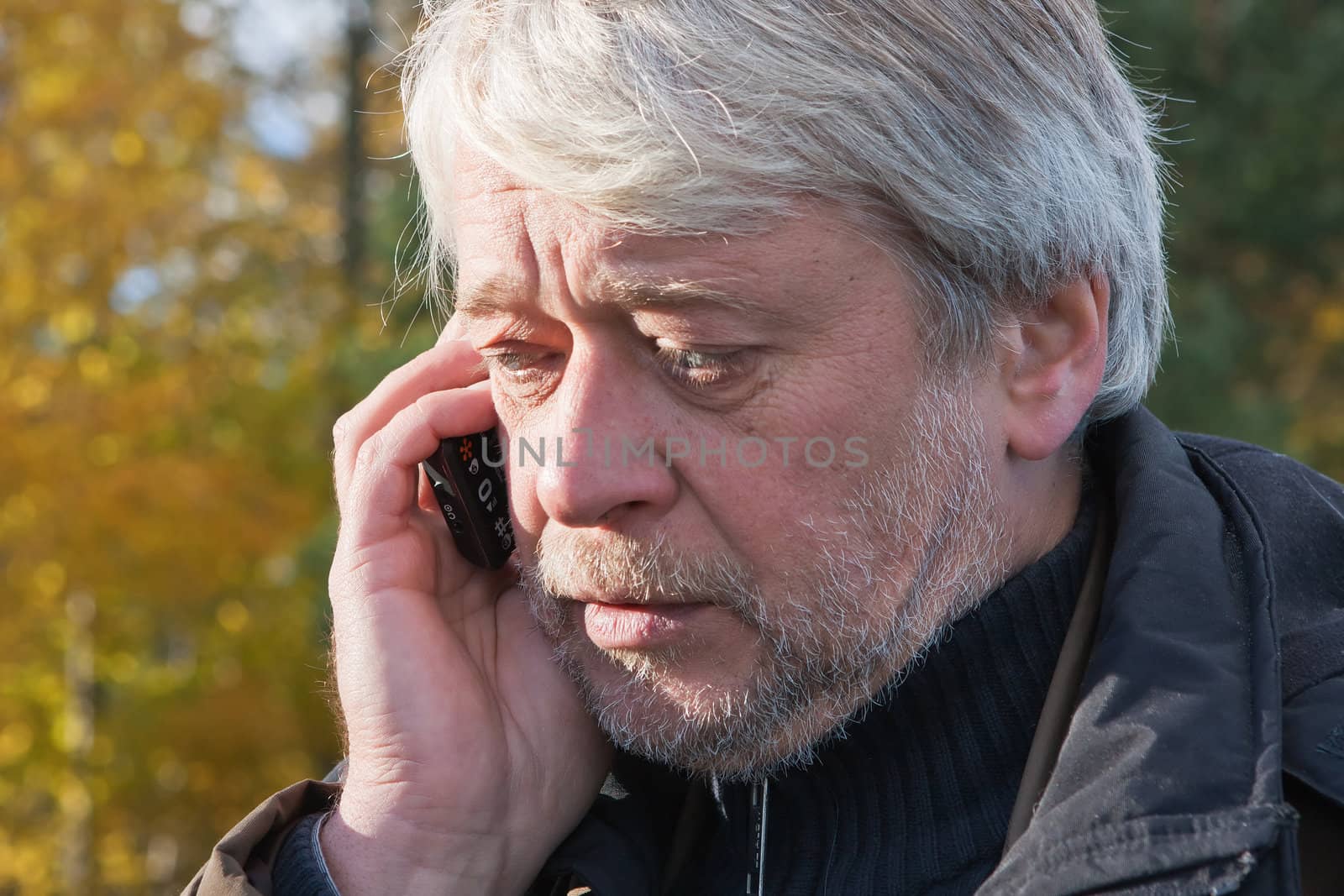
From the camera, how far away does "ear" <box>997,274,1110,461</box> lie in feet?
6.64

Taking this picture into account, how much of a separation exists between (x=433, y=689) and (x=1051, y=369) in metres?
1.13

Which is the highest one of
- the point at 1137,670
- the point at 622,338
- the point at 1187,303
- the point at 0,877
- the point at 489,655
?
the point at 622,338

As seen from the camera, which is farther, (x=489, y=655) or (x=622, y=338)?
(x=489, y=655)

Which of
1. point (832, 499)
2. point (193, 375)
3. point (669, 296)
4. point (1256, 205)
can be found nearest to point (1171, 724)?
point (832, 499)

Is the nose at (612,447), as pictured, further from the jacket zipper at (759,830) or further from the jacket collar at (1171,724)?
the jacket collar at (1171,724)

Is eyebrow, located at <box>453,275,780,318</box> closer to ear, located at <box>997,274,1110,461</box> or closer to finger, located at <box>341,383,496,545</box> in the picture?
ear, located at <box>997,274,1110,461</box>

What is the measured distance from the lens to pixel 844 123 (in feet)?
5.88

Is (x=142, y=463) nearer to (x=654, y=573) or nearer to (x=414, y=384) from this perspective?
(x=414, y=384)

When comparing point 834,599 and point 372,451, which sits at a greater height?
point 372,451

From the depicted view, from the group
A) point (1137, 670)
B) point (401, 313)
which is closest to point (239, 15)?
point (401, 313)

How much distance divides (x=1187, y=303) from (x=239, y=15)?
7.67 metres

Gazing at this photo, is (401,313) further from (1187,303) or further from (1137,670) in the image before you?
(1137,670)

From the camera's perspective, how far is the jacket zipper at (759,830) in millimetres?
2107

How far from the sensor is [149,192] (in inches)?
325
